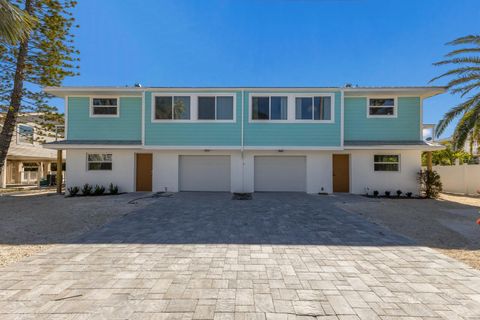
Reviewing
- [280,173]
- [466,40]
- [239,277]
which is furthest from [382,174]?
[239,277]

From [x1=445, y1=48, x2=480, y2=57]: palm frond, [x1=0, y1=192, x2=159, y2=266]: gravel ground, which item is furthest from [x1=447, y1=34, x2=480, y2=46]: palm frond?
[x1=0, y1=192, x2=159, y2=266]: gravel ground

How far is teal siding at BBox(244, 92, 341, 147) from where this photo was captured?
12227 millimetres

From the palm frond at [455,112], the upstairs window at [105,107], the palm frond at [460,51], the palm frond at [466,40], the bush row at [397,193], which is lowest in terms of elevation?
the bush row at [397,193]

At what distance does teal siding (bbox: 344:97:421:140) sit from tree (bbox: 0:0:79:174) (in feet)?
51.7

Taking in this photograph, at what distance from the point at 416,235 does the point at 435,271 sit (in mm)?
2310

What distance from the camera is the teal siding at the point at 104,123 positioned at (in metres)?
12.7

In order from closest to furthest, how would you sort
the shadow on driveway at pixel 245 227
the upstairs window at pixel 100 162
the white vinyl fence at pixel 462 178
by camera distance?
the shadow on driveway at pixel 245 227 < the upstairs window at pixel 100 162 < the white vinyl fence at pixel 462 178

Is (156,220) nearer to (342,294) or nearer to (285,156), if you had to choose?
(342,294)

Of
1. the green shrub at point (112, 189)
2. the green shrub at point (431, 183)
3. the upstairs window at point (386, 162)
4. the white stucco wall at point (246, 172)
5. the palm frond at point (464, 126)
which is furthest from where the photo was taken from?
the upstairs window at point (386, 162)

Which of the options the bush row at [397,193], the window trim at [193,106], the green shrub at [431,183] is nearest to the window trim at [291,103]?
the window trim at [193,106]

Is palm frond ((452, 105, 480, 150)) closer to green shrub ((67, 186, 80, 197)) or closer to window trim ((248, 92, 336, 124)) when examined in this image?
window trim ((248, 92, 336, 124))

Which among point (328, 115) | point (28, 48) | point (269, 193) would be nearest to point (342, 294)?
point (269, 193)

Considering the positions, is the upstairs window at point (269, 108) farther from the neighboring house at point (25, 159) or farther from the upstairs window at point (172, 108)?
the neighboring house at point (25, 159)

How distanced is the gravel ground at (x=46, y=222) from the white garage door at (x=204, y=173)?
3208 mm
